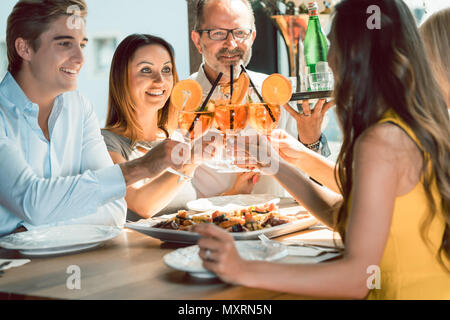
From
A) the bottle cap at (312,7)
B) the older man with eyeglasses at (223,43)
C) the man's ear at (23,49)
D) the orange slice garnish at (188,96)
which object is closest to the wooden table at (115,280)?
the orange slice garnish at (188,96)

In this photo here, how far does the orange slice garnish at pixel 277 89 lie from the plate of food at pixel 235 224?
42 cm

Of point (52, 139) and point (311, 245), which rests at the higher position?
point (52, 139)

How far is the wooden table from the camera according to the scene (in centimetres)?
117

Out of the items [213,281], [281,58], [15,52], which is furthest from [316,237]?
[281,58]

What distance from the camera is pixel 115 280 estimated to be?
1.29 m

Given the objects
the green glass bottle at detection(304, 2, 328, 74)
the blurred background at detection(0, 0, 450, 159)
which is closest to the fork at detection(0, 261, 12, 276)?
the green glass bottle at detection(304, 2, 328, 74)

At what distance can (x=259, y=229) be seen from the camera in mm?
1656

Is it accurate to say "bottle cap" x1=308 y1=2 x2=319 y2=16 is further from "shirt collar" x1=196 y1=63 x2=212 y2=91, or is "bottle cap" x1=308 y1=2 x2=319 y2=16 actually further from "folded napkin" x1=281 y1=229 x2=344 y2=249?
"shirt collar" x1=196 y1=63 x2=212 y2=91

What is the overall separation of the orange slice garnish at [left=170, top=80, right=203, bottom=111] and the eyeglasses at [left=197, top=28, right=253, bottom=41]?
1.41m

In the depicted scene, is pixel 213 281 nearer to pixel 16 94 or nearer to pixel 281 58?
pixel 16 94

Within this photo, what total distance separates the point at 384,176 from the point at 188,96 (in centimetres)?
77

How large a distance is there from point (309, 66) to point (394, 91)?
754 millimetres

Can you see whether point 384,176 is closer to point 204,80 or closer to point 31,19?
point 31,19

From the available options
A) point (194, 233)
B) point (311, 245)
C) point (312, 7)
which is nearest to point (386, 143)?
point (311, 245)
